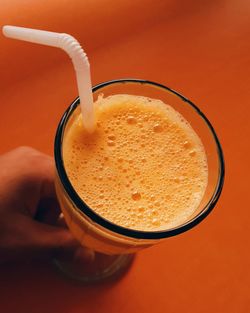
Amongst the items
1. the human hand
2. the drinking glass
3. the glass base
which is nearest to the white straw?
the drinking glass

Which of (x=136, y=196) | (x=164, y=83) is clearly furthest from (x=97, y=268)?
(x=164, y=83)

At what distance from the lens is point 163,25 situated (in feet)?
3.18

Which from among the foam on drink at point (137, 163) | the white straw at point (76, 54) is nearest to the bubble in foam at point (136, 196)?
the foam on drink at point (137, 163)

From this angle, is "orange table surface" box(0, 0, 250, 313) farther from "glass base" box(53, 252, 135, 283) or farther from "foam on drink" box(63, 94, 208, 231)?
"foam on drink" box(63, 94, 208, 231)

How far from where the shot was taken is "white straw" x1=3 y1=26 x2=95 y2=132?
1.75 feet

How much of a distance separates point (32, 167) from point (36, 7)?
38 cm

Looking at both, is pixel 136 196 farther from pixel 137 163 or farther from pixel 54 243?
pixel 54 243

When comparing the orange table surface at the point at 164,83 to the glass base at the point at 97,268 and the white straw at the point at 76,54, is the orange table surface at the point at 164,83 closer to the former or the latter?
the glass base at the point at 97,268

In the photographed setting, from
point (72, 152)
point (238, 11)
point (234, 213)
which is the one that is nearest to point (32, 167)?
point (72, 152)

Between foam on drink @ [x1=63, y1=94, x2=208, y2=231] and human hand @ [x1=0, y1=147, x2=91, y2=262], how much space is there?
122 millimetres

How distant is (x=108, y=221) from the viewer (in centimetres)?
50

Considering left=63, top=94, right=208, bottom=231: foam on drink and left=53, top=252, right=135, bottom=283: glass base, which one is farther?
left=53, top=252, right=135, bottom=283: glass base

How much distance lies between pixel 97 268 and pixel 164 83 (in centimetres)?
37

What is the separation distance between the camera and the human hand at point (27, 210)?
652 mm
